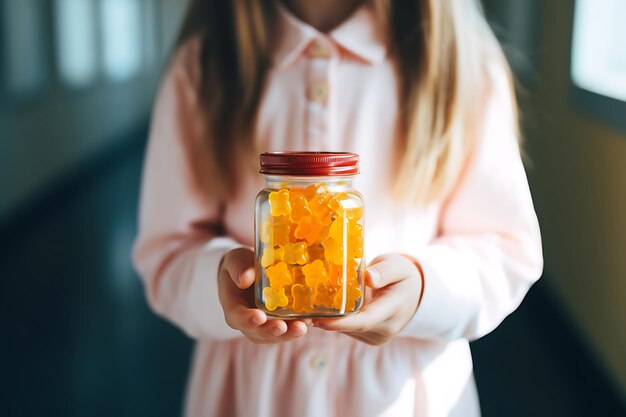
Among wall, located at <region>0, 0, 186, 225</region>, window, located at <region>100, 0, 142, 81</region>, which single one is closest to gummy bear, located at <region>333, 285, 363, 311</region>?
wall, located at <region>0, 0, 186, 225</region>

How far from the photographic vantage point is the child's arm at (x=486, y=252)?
652mm

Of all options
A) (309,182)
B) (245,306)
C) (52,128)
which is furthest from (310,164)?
(52,128)

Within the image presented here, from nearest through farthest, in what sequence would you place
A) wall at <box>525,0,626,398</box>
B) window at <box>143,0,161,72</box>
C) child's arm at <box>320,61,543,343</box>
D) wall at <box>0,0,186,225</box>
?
child's arm at <box>320,61,543,343</box> → wall at <box>525,0,626,398</box> → wall at <box>0,0,186,225</box> → window at <box>143,0,161,72</box>

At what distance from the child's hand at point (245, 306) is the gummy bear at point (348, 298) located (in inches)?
1.0

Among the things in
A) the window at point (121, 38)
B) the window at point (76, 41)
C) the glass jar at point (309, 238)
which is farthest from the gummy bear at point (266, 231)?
the window at point (121, 38)

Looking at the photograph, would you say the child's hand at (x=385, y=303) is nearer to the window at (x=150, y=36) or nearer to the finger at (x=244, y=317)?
the finger at (x=244, y=317)

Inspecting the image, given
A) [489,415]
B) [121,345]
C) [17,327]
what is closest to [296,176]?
[489,415]

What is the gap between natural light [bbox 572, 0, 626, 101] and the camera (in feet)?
4.37

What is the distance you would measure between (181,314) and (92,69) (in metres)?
4.60

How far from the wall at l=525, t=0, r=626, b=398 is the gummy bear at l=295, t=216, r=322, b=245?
83cm

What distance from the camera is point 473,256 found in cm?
67

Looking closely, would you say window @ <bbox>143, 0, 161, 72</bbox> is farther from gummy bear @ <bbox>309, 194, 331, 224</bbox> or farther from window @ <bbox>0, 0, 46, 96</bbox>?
gummy bear @ <bbox>309, 194, 331, 224</bbox>

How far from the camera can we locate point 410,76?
710 millimetres

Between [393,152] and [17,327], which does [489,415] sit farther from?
[17,327]
